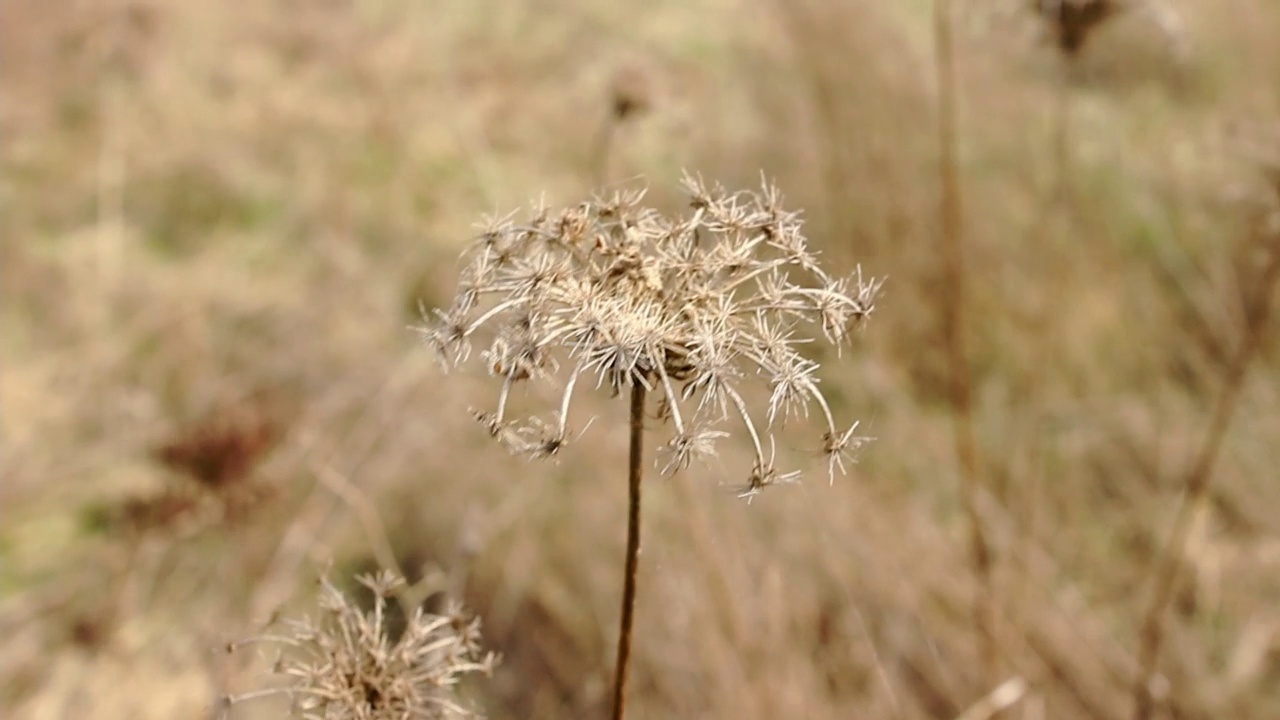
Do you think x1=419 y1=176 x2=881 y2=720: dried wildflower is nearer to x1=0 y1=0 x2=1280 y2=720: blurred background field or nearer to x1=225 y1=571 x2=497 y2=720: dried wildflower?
x1=225 y1=571 x2=497 y2=720: dried wildflower

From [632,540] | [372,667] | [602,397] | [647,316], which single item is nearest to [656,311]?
[647,316]

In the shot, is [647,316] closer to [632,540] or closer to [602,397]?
[632,540]

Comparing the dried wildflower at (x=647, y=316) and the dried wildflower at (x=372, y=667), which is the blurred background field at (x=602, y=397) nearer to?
the dried wildflower at (x=372, y=667)

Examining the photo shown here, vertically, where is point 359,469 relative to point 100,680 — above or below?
above

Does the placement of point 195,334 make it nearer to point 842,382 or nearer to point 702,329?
point 842,382

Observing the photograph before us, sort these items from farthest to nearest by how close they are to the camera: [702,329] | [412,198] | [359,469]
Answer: [412,198], [359,469], [702,329]

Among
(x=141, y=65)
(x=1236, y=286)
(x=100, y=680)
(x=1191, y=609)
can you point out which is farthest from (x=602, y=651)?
(x=141, y=65)

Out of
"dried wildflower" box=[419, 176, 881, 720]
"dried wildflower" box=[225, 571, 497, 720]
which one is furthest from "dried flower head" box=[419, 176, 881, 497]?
"dried wildflower" box=[225, 571, 497, 720]

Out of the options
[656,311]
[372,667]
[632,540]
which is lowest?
[372,667]
